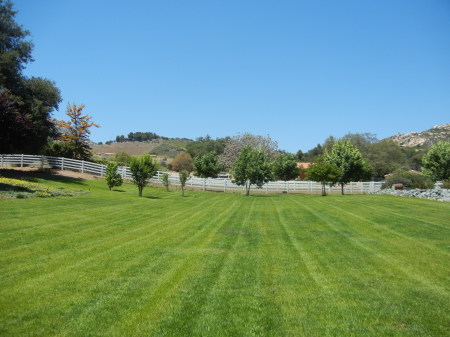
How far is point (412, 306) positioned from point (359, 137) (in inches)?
3627

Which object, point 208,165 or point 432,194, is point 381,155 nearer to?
point 208,165

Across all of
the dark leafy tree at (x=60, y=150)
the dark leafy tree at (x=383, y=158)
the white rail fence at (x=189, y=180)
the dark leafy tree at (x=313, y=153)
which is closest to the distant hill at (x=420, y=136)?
the dark leafy tree at (x=313, y=153)

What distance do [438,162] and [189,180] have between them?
31732mm

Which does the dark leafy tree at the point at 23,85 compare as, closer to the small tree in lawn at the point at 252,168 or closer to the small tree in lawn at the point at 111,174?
the small tree in lawn at the point at 111,174

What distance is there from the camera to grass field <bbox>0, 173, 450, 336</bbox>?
4.55 meters

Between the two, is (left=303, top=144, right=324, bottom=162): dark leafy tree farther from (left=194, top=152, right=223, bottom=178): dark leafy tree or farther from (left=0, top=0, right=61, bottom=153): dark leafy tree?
(left=0, top=0, right=61, bottom=153): dark leafy tree

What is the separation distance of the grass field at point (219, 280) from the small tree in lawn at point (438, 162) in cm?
3796

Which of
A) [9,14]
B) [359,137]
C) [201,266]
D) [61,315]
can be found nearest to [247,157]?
[9,14]

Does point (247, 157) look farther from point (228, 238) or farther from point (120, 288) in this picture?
point (120, 288)

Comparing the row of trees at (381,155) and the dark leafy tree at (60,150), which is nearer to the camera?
the dark leafy tree at (60,150)

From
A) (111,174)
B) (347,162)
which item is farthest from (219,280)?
(347,162)

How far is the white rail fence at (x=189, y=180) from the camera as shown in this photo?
35.4 metres

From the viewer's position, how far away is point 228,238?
404 inches

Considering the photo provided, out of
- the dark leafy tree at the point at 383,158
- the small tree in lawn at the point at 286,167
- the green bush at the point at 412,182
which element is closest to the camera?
the green bush at the point at 412,182
